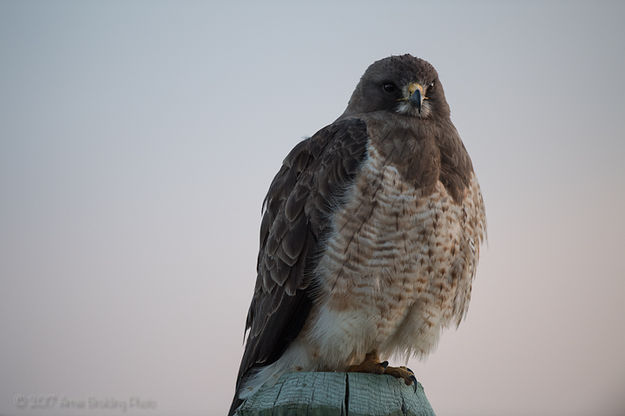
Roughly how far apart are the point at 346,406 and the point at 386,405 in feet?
0.61

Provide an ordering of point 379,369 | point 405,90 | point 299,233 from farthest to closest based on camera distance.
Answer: point 405,90
point 299,233
point 379,369

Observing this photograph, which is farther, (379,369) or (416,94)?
(416,94)

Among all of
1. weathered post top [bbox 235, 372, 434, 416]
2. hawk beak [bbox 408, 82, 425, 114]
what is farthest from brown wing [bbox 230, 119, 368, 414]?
Answer: weathered post top [bbox 235, 372, 434, 416]

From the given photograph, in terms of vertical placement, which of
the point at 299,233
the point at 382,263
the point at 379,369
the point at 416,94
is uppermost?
the point at 416,94

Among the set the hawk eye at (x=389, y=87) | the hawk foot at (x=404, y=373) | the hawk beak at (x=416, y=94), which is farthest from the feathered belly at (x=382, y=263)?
the hawk eye at (x=389, y=87)

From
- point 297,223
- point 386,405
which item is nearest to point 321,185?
point 297,223

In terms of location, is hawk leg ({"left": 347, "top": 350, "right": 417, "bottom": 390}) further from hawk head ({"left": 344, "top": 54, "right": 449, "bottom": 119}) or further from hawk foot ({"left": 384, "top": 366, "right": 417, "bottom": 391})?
hawk head ({"left": 344, "top": 54, "right": 449, "bottom": 119})

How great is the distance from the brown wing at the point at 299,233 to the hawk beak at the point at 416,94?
0.43 meters

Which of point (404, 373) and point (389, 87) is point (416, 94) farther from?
point (404, 373)

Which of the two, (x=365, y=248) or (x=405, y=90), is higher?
(x=405, y=90)

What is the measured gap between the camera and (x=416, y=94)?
14.5 ft

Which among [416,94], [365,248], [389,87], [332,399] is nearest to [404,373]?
[365,248]

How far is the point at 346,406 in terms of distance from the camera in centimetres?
271

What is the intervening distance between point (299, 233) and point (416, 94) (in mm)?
1251
